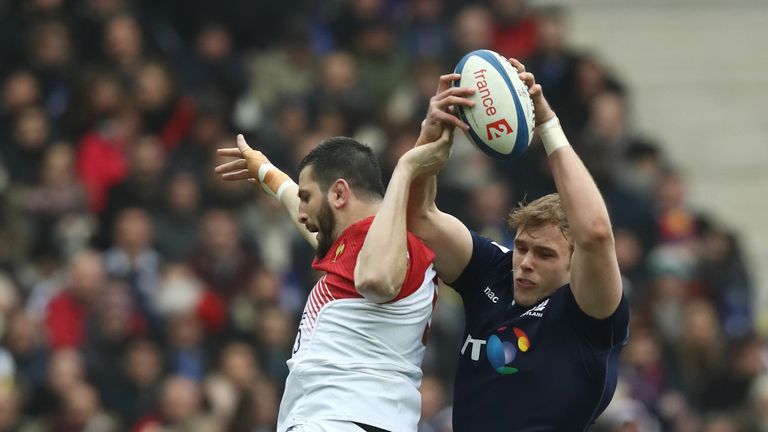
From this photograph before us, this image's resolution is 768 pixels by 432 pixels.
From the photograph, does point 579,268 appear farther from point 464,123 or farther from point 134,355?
point 134,355

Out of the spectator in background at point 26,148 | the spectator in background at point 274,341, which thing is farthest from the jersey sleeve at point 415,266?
the spectator in background at point 26,148

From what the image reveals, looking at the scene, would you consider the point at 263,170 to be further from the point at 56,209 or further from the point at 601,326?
the point at 56,209

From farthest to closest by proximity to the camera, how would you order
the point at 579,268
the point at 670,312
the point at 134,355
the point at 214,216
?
the point at 670,312 < the point at 214,216 < the point at 134,355 < the point at 579,268

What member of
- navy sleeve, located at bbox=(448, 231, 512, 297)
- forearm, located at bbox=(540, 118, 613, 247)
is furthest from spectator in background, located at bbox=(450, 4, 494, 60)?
forearm, located at bbox=(540, 118, 613, 247)

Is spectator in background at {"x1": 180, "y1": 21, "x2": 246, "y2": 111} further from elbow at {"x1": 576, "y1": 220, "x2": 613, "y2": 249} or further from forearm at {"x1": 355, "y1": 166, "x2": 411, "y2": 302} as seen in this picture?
elbow at {"x1": 576, "y1": 220, "x2": 613, "y2": 249}

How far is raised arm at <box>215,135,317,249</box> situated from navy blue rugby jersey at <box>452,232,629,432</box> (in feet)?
3.42

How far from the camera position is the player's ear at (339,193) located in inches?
245

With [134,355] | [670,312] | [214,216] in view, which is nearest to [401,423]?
[134,355]

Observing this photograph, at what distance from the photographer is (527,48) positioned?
1537 cm

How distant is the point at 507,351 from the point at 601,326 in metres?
0.42

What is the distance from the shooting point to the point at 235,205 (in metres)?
13.0

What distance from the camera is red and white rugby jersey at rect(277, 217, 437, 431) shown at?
6.08 meters

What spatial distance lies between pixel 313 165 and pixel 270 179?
1.04 meters

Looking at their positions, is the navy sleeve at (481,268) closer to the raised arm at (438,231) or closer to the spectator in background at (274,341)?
the raised arm at (438,231)
